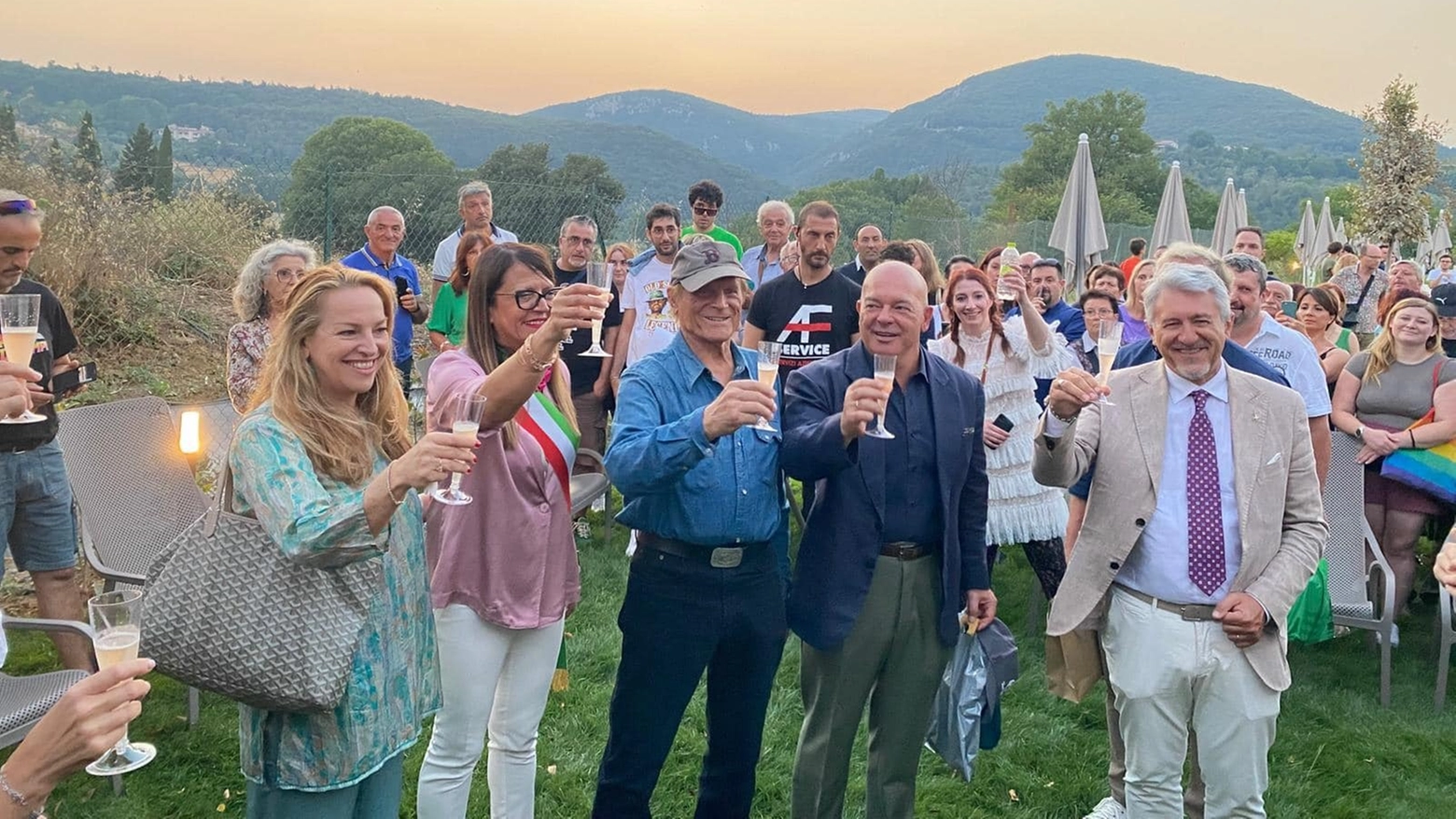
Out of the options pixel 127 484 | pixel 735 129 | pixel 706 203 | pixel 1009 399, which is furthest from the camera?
pixel 735 129

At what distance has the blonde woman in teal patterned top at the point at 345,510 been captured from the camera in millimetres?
2129

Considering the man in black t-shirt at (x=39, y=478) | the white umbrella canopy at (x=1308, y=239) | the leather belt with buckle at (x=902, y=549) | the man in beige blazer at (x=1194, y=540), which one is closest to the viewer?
the man in beige blazer at (x=1194, y=540)

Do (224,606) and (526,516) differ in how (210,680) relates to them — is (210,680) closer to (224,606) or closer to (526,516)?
(224,606)

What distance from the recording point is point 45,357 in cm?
412

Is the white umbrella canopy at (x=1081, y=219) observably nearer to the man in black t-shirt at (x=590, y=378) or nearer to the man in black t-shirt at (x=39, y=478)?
the man in black t-shirt at (x=590, y=378)

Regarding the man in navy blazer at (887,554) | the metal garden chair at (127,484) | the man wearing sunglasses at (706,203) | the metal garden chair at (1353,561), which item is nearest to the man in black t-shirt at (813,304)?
the man wearing sunglasses at (706,203)

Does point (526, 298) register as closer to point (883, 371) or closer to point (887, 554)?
point (883, 371)

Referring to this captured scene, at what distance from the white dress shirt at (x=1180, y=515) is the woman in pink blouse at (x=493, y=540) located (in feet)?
6.26

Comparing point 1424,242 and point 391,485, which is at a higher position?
point 1424,242

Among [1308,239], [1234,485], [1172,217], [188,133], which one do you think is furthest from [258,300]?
[1308,239]

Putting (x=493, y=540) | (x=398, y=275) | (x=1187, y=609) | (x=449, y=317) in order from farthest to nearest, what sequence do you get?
(x=398, y=275)
(x=449, y=317)
(x=1187, y=609)
(x=493, y=540)

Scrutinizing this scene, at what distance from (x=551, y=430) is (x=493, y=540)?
0.38 metres

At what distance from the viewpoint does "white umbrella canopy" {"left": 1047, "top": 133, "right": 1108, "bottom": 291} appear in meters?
11.8

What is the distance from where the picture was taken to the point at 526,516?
2.88 m
